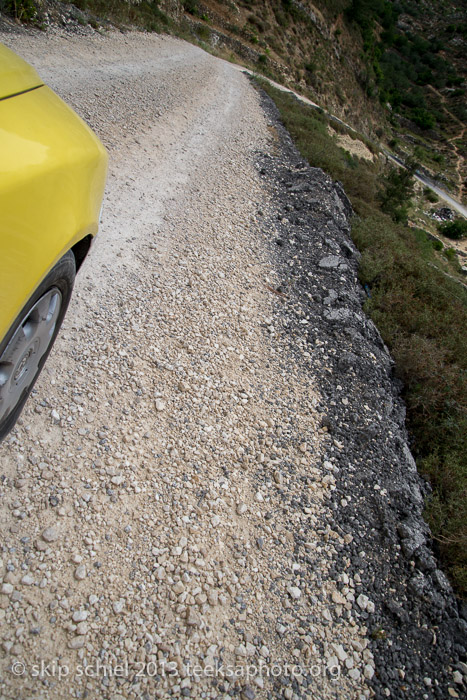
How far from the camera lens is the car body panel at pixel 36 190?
1507 mm

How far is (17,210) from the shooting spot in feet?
4.97

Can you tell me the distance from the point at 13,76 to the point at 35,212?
1066 millimetres

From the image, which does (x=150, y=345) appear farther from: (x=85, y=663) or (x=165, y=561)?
(x=85, y=663)

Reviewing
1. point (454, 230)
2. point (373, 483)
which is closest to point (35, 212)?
point (373, 483)

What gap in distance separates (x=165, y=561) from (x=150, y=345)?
194cm

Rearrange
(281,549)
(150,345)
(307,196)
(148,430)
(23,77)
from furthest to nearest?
(307,196) < (150,345) < (148,430) < (281,549) < (23,77)

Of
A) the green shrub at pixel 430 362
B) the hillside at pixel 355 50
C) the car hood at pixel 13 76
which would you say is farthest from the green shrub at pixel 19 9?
the car hood at pixel 13 76

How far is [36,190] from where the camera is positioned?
1.63m

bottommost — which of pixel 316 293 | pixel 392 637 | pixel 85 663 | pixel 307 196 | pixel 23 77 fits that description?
pixel 85 663

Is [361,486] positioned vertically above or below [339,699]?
above

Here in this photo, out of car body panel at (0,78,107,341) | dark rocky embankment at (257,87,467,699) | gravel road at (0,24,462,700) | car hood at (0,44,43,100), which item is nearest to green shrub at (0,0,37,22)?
gravel road at (0,24,462,700)

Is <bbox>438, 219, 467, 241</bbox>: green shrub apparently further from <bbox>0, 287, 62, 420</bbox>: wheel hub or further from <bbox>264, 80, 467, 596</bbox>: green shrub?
<bbox>0, 287, 62, 420</bbox>: wheel hub

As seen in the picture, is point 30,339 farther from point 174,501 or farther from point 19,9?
point 19,9

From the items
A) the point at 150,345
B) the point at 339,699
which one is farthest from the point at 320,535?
the point at 150,345
